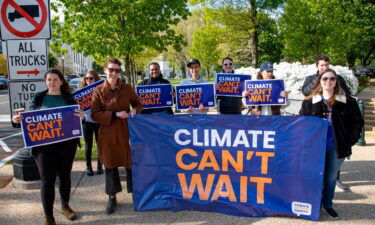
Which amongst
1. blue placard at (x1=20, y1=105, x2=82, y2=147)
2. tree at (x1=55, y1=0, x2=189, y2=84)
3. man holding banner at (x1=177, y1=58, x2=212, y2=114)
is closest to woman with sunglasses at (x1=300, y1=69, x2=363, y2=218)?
man holding banner at (x1=177, y1=58, x2=212, y2=114)

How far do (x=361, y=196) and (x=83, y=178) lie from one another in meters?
4.77

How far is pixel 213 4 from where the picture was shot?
73.6 ft

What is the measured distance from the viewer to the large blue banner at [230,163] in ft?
14.0

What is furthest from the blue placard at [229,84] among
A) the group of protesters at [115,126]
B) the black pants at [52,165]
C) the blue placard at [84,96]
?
the black pants at [52,165]

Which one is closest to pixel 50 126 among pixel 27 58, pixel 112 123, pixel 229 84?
pixel 112 123

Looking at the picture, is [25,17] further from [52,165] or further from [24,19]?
[52,165]

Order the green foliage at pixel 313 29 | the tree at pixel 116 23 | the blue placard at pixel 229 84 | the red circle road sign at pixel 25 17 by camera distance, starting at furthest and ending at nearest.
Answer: the green foliage at pixel 313 29
the tree at pixel 116 23
the blue placard at pixel 229 84
the red circle road sign at pixel 25 17

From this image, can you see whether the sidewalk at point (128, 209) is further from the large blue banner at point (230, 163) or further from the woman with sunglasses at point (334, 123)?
the woman with sunglasses at point (334, 123)

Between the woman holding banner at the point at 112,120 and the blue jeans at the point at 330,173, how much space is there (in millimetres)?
2711

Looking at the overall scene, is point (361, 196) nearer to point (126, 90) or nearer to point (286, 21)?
point (126, 90)

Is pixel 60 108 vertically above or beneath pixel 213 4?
beneath

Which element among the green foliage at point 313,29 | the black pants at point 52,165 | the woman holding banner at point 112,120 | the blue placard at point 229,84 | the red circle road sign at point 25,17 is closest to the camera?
the black pants at point 52,165

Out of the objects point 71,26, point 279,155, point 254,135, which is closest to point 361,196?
point 279,155

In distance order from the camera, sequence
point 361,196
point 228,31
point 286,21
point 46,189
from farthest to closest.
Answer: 1. point 228,31
2. point 286,21
3. point 361,196
4. point 46,189
